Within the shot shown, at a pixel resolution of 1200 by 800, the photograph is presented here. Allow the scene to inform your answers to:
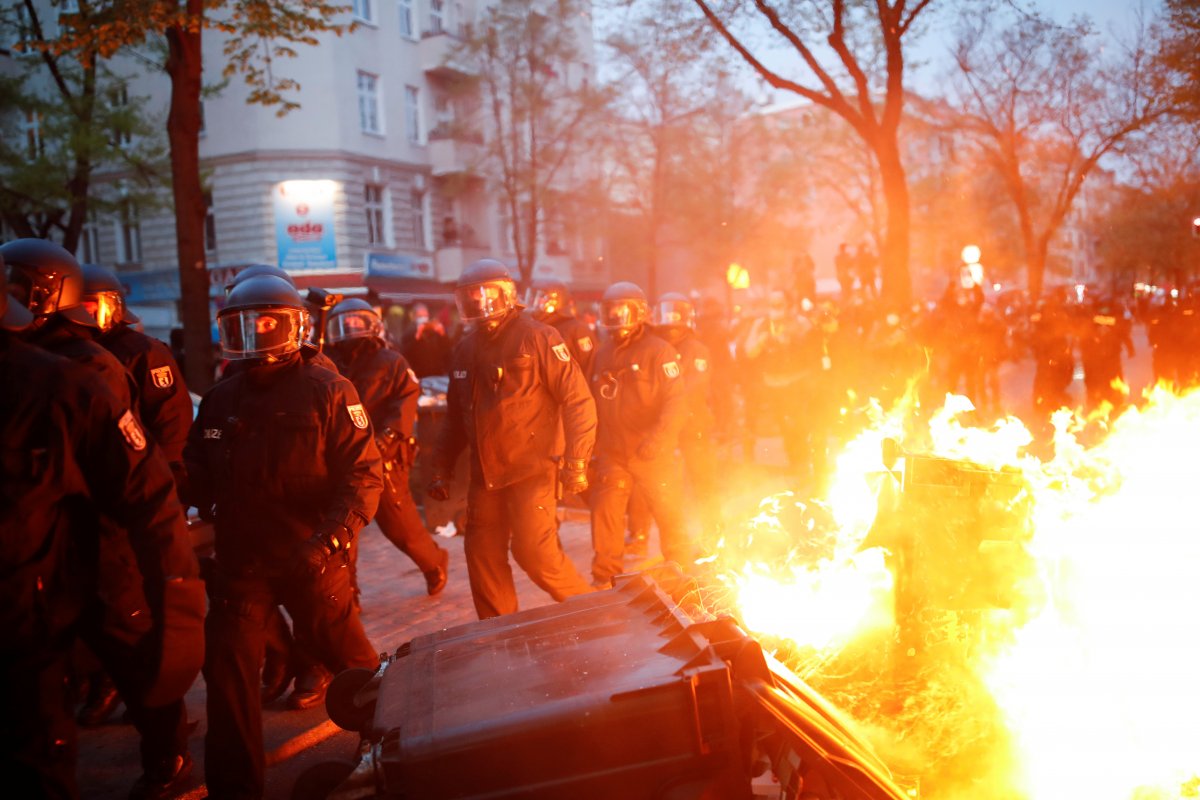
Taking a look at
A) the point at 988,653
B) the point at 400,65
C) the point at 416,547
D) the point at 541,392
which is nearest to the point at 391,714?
the point at 988,653

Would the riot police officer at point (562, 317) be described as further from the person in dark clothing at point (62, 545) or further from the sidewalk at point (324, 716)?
the person in dark clothing at point (62, 545)

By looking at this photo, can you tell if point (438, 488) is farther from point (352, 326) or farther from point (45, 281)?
point (45, 281)

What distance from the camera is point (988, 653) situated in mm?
3791

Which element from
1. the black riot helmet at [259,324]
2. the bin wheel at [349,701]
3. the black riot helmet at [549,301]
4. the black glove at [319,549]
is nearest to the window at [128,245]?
the black riot helmet at [549,301]

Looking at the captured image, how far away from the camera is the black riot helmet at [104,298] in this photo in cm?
523

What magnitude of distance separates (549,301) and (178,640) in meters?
6.40

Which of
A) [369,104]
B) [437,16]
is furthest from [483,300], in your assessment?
[437,16]

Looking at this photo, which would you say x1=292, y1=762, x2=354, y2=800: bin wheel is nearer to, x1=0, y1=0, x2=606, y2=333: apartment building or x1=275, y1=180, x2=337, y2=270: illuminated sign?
x1=0, y1=0, x2=606, y2=333: apartment building

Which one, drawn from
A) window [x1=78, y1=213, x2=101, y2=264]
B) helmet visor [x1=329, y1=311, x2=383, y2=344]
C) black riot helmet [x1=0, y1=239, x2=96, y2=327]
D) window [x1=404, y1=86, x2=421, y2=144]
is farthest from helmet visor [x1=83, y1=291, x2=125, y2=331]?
window [x1=78, y1=213, x2=101, y2=264]

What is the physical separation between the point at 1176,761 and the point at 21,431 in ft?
13.0

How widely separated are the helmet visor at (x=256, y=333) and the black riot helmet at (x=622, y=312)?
3.45 metres

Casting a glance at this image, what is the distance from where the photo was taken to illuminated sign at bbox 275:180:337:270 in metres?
28.1

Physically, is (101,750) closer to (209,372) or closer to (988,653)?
(988,653)

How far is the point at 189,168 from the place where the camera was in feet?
36.0
